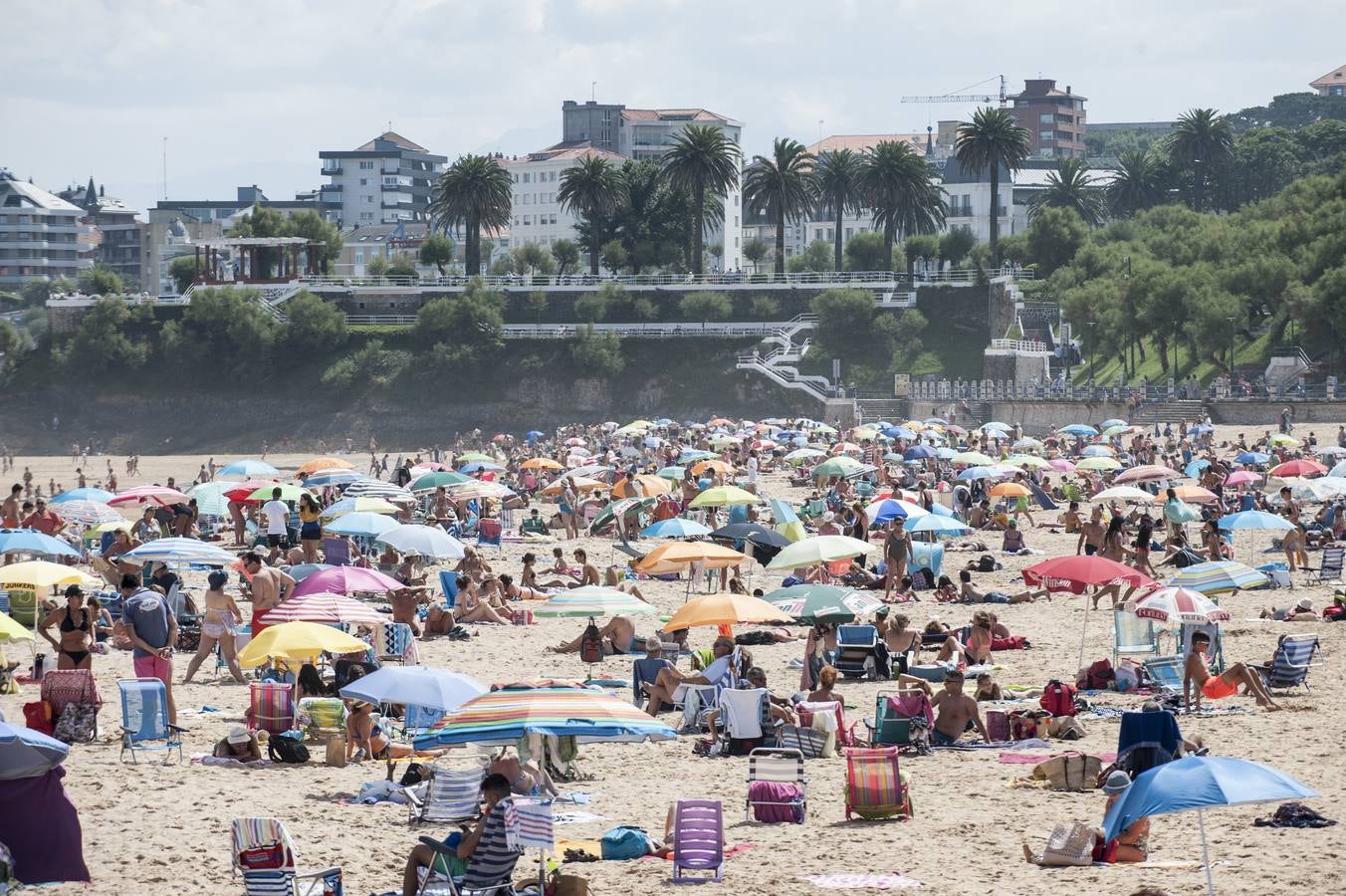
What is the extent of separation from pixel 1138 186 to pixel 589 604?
256ft

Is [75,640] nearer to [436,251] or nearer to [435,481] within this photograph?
[435,481]

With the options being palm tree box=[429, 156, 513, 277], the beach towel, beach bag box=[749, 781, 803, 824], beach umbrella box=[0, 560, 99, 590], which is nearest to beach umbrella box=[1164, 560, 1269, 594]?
beach bag box=[749, 781, 803, 824]

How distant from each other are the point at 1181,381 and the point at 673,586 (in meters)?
37.5

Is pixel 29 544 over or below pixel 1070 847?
over

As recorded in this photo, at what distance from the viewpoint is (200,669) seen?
1518cm

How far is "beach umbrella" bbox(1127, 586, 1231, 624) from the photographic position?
44.2 ft

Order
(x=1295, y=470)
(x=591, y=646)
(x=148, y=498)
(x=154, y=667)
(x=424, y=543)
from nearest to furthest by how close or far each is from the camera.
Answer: (x=154, y=667)
(x=591, y=646)
(x=424, y=543)
(x=148, y=498)
(x=1295, y=470)

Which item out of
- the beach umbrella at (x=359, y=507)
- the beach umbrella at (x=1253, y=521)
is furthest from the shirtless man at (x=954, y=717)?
the beach umbrella at (x=359, y=507)

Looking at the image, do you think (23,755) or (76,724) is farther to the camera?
(76,724)

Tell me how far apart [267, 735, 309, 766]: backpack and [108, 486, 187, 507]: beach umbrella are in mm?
13141

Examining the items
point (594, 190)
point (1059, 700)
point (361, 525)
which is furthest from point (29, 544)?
point (594, 190)

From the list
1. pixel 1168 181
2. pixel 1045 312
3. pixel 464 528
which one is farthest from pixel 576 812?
pixel 1168 181

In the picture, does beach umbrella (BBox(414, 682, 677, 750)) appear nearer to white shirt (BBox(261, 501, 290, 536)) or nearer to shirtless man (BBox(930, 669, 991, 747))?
shirtless man (BBox(930, 669, 991, 747))

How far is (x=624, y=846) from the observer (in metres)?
9.31
